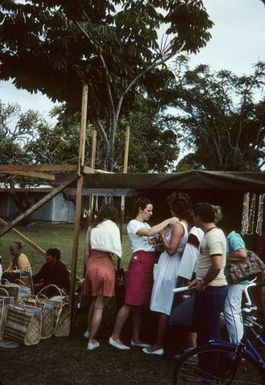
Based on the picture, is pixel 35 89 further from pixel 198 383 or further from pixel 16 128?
pixel 16 128

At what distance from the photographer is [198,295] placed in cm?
482

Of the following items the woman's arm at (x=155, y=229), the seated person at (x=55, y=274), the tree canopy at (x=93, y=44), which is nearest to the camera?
the woman's arm at (x=155, y=229)

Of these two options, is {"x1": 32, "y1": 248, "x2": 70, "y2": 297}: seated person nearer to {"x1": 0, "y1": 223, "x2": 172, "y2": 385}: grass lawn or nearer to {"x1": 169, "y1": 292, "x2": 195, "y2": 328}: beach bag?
{"x1": 0, "y1": 223, "x2": 172, "y2": 385}: grass lawn

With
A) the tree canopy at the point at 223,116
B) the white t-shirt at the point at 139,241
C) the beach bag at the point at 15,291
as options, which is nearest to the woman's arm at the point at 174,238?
the white t-shirt at the point at 139,241

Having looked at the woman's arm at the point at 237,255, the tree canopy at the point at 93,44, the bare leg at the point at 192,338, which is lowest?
the bare leg at the point at 192,338

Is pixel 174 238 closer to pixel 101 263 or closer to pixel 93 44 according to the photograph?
pixel 101 263

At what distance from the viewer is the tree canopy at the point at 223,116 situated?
95.0 ft

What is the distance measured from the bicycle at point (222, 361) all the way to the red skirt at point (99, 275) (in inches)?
84.4

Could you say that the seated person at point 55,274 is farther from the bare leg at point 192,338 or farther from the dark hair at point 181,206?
the bare leg at point 192,338

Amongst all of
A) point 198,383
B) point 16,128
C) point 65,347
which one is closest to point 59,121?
point 16,128

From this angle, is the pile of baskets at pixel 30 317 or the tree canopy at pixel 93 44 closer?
the pile of baskets at pixel 30 317

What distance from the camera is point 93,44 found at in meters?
15.6

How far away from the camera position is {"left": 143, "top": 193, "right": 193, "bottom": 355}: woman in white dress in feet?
19.1

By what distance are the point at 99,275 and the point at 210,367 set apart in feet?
7.75
